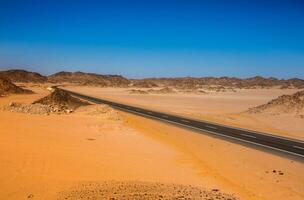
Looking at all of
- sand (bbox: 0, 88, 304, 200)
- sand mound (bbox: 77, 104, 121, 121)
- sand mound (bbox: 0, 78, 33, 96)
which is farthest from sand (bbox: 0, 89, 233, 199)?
sand mound (bbox: 0, 78, 33, 96)

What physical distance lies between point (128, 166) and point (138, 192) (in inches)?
144

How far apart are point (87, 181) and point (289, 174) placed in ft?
23.6

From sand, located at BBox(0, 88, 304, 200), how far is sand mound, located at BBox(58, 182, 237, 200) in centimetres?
3

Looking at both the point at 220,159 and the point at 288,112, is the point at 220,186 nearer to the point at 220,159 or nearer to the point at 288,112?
the point at 220,159

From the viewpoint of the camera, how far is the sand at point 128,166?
11.1m

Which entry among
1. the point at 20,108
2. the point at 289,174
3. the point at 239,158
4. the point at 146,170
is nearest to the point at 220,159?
the point at 239,158

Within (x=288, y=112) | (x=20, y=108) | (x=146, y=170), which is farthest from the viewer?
(x=288, y=112)

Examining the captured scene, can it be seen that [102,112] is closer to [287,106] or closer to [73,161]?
[73,161]

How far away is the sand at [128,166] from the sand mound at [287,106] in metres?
25.2

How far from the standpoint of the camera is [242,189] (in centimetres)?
1186

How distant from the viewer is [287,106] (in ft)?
152

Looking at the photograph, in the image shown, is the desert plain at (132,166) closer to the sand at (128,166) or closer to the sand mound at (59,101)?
the sand at (128,166)

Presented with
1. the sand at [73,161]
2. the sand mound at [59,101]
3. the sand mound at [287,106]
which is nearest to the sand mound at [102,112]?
the sand mound at [59,101]

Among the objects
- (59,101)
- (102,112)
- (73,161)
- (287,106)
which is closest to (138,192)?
(73,161)
